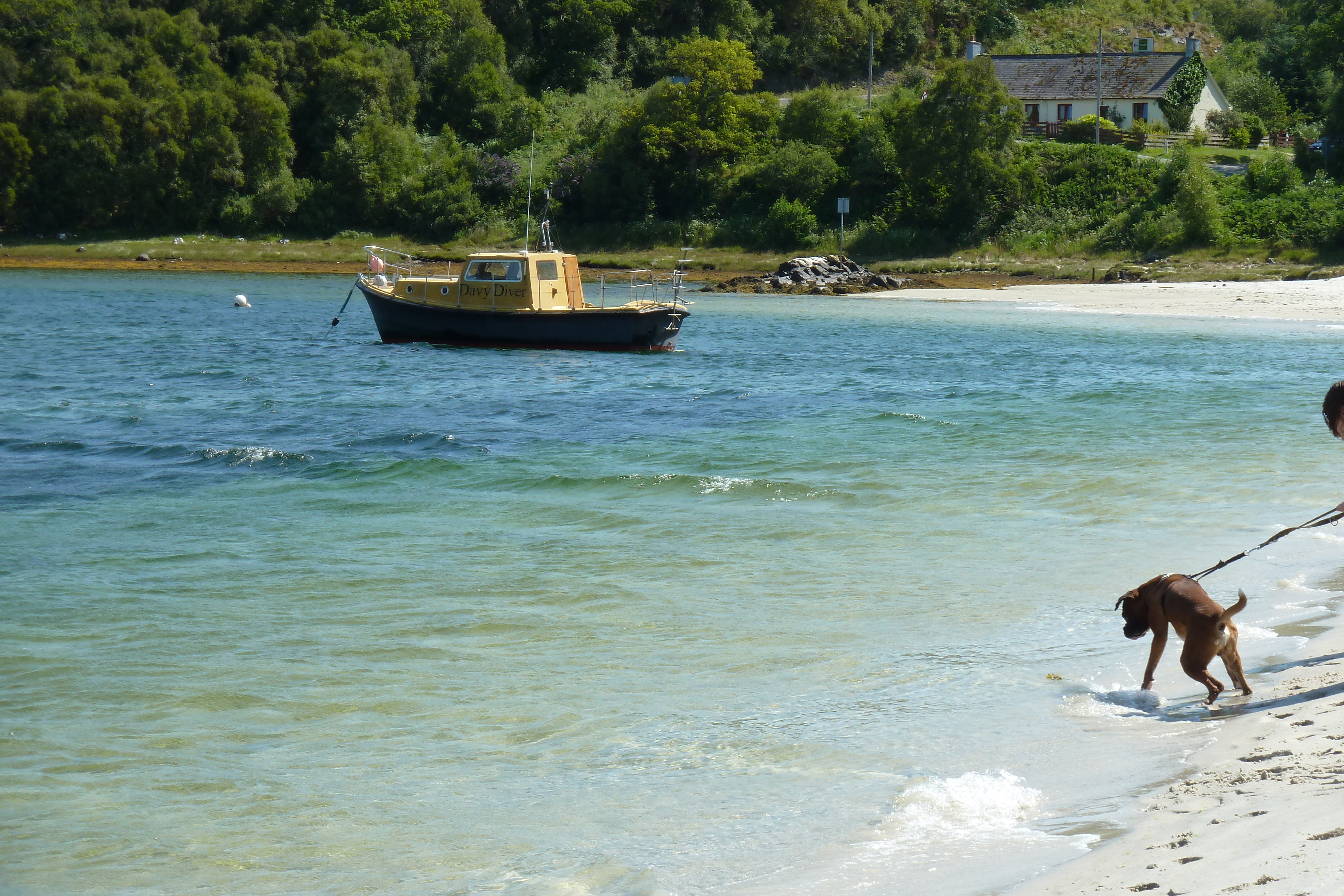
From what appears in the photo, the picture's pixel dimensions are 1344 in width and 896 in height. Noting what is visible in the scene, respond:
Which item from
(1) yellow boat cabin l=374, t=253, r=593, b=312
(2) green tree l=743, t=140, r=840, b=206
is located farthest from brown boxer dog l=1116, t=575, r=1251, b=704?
(2) green tree l=743, t=140, r=840, b=206

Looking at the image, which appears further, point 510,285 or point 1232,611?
point 510,285

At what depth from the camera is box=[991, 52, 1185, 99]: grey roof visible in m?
64.4

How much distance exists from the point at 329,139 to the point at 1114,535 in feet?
226

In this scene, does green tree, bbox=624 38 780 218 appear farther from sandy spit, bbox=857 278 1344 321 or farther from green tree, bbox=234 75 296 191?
green tree, bbox=234 75 296 191

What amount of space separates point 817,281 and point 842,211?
15.3ft

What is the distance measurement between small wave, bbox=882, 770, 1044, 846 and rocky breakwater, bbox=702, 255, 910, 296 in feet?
150

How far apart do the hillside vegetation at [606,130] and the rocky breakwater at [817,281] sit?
5819 mm

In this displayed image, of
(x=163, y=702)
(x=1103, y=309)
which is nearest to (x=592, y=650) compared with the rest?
(x=163, y=702)

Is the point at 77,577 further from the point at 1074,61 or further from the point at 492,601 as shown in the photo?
the point at 1074,61

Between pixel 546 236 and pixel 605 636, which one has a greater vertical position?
pixel 546 236

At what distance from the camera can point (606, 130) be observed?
226 ft

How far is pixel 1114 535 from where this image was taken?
1013 centimetres

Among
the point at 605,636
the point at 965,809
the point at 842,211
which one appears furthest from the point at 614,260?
the point at 965,809

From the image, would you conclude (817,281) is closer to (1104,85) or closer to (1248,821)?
(1104,85)
